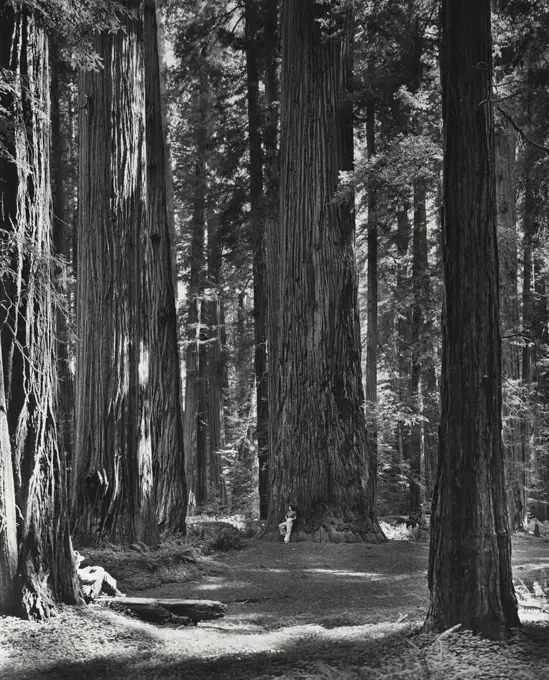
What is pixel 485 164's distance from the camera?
15.8 ft

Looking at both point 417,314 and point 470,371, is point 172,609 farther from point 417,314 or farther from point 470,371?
point 417,314

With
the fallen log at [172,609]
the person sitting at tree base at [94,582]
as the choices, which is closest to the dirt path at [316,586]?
the fallen log at [172,609]

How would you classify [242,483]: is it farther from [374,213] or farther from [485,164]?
[485,164]

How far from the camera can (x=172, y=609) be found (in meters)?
5.66

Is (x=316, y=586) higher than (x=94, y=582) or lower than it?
lower

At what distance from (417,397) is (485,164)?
14264 mm

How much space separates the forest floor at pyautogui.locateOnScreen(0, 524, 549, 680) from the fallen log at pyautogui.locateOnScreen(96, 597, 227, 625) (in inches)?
5.2

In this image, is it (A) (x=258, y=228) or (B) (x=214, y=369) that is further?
(B) (x=214, y=369)

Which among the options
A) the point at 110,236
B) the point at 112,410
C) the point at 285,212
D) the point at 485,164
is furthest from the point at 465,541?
the point at 285,212

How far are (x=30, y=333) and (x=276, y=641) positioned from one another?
9.95ft

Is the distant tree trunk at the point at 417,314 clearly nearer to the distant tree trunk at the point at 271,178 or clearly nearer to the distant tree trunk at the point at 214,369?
the distant tree trunk at the point at 271,178

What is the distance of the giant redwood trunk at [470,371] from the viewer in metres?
4.54

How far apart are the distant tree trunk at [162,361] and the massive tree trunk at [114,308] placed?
5.86 ft

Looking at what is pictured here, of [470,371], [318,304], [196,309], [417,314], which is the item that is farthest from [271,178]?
[470,371]
